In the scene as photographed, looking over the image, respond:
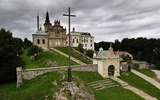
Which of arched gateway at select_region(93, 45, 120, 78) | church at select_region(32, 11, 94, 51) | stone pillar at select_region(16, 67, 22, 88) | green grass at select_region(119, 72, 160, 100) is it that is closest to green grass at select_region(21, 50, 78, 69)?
church at select_region(32, 11, 94, 51)

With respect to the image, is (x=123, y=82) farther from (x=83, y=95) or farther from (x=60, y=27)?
(x=60, y=27)

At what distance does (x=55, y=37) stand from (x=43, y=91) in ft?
116

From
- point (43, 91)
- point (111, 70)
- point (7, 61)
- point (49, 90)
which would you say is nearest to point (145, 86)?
point (111, 70)

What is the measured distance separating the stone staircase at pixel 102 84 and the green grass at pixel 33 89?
499 centimetres

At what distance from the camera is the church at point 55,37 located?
41.0 m

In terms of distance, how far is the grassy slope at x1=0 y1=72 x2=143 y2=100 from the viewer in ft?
56.6

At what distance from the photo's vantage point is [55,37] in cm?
5156

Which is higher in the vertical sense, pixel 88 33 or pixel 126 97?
pixel 88 33

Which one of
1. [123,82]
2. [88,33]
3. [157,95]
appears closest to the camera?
[157,95]

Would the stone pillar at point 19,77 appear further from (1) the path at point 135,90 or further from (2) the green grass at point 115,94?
(1) the path at point 135,90

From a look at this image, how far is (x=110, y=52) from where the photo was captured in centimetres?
2741

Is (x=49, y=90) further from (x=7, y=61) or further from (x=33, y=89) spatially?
(x=7, y=61)

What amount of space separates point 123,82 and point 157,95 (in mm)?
5293

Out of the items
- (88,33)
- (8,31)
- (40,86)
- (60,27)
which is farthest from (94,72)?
(88,33)
